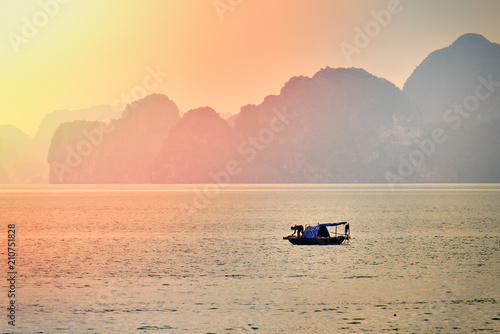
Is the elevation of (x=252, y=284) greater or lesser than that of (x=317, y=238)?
lesser

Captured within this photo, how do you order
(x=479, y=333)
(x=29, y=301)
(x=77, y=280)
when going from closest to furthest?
(x=479, y=333)
(x=29, y=301)
(x=77, y=280)

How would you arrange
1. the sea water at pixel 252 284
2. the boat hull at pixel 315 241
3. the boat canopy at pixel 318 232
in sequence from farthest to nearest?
the boat canopy at pixel 318 232
the boat hull at pixel 315 241
the sea water at pixel 252 284

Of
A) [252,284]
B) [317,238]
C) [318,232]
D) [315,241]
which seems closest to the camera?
[252,284]

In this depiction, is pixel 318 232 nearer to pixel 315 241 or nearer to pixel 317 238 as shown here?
pixel 317 238

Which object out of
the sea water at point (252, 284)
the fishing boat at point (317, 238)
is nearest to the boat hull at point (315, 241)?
the fishing boat at point (317, 238)

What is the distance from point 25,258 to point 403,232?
171ft

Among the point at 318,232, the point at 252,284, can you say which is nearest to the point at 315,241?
the point at 318,232

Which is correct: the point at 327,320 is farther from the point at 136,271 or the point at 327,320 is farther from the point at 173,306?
the point at 136,271

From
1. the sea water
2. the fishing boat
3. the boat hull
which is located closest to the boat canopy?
the fishing boat

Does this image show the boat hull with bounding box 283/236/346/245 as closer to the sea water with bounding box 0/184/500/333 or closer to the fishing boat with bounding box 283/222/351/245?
the fishing boat with bounding box 283/222/351/245

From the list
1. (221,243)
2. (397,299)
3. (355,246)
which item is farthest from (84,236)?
(397,299)

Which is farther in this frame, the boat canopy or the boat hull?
the boat canopy

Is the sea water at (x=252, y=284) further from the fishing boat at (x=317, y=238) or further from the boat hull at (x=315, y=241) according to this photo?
the fishing boat at (x=317, y=238)

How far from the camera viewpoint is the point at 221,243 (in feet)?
212
